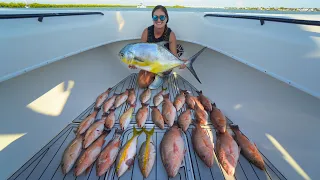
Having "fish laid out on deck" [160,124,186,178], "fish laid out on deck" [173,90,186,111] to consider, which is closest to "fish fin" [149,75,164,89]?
"fish laid out on deck" [173,90,186,111]

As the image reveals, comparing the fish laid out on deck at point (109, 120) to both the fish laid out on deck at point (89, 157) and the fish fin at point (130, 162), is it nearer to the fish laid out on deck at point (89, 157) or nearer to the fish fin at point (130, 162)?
the fish laid out on deck at point (89, 157)

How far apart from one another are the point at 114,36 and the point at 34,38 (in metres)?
1.34

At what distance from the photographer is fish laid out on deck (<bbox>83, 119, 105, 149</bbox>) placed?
A: 1.96 m

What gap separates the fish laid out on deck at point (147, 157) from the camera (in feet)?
5.39

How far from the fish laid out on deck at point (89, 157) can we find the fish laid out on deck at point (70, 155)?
8 centimetres

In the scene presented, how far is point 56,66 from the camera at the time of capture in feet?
9.46

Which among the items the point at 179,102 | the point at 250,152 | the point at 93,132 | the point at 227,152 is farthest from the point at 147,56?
the point at 250,152

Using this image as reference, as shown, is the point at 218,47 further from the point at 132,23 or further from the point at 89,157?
the point at 89,157

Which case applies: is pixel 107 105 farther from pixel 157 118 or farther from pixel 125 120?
pixel 157 118

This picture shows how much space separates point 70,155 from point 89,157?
0.20 meters

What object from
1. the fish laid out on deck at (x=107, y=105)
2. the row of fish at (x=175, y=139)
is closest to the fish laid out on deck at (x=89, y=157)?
the row of fish at (x=175, y=139)

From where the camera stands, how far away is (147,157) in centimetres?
172

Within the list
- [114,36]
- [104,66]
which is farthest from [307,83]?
[104,66]

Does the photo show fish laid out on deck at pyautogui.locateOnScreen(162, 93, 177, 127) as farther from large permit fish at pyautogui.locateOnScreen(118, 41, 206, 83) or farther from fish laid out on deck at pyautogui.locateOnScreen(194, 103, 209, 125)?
large permit fish at pyautogui.locateOnScreen(118, 41, 206, 83)
